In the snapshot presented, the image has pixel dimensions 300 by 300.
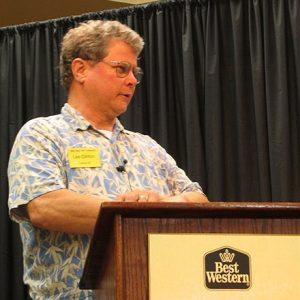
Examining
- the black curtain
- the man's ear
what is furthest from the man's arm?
the black curtain

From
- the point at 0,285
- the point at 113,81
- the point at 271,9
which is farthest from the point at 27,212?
the point at 271,9

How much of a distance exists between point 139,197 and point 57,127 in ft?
1.81

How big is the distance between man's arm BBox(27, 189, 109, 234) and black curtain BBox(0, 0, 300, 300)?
1.71 meters

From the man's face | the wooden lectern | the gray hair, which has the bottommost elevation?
the wooden lectern

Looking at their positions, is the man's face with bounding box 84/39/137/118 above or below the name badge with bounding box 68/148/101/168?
above

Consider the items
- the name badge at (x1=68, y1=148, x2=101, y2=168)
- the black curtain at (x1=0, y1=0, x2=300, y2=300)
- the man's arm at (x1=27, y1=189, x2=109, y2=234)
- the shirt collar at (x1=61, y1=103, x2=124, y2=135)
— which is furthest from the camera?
the black curtain at (x1=0, y1=0, x2=300, y2=300)

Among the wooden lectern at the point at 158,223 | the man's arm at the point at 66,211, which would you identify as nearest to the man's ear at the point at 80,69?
the man's arm at the point at 66,211

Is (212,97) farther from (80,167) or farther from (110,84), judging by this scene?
(80,167)

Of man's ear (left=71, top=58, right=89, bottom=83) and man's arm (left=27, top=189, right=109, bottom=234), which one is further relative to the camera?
man's ear (left=71, top=58, right=89, bottom=83)

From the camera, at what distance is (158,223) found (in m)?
1.20

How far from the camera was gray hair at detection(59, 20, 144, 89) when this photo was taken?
242cm

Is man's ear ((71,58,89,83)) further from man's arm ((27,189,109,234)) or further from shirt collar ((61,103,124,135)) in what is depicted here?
man's arm ((27,189,109,234))

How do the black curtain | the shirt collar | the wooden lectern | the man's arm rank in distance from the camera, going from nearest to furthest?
the wooden lectern, the man's arm, the shirt collar, the black curtain

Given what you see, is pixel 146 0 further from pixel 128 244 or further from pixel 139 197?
pixel 128 244
